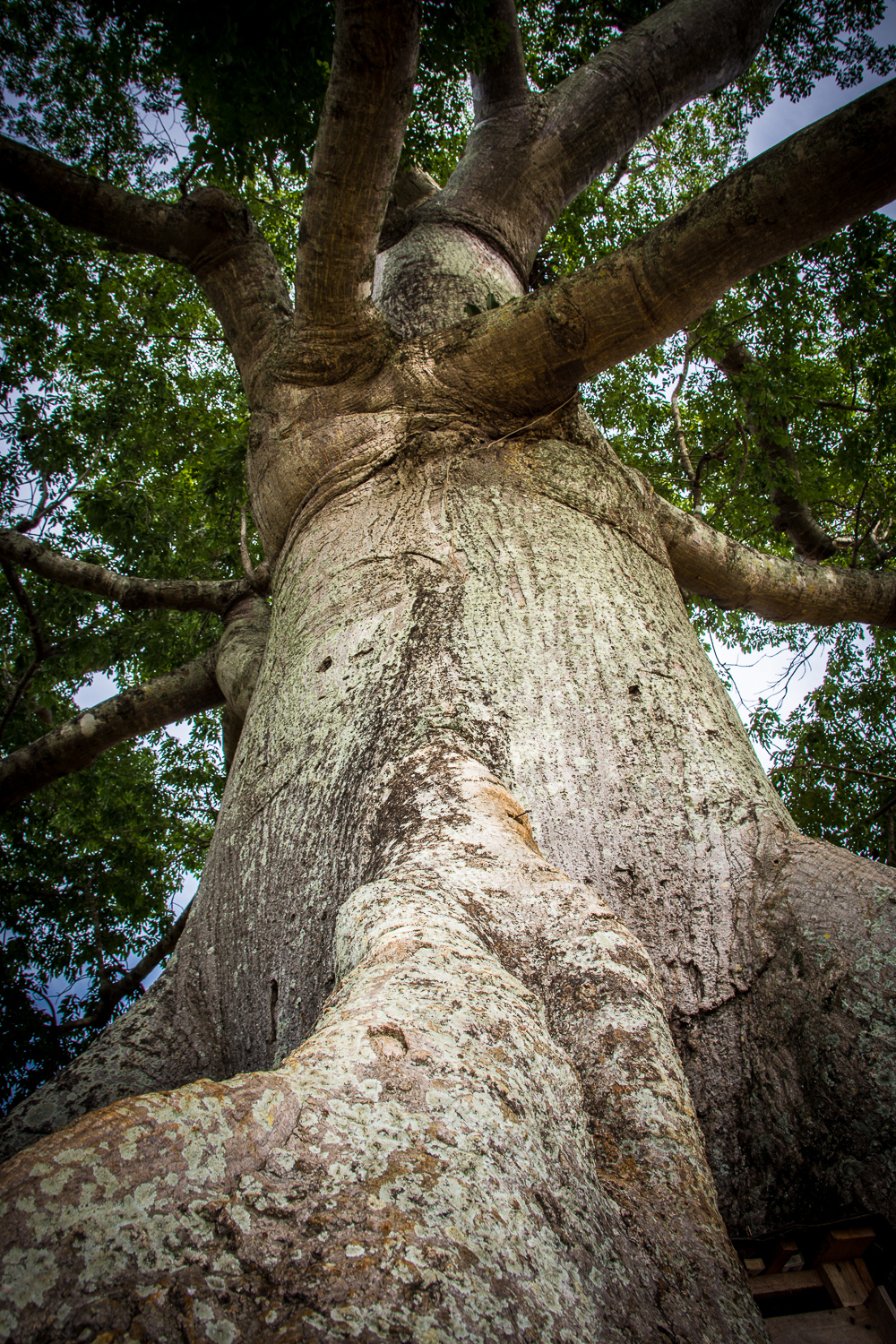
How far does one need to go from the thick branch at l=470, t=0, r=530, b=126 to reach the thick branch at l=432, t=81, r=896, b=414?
2696mm

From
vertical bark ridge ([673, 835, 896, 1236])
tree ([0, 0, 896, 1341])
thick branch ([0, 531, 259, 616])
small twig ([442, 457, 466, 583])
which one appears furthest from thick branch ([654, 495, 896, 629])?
thick branch ([0, 531, 259, 616])

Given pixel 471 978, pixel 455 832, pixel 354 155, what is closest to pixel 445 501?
pixel 354 155

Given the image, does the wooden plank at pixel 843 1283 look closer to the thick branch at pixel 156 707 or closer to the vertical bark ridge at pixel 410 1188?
the vertical bark ridge at pixel 410 1188

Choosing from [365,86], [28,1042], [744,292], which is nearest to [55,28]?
[365,86]

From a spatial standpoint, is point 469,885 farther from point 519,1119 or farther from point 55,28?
point 55,28

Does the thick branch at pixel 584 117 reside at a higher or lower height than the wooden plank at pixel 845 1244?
higher

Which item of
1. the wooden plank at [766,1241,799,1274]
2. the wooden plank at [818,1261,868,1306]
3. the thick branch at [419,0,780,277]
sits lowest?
the wooden plank at [818,1261,868,1306]

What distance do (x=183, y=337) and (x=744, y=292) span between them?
182 inches

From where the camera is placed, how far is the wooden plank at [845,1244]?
1.09 m

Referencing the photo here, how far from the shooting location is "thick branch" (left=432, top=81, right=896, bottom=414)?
204 cm

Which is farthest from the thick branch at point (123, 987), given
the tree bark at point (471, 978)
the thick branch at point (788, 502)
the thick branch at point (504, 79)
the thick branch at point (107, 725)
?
the thick branch at point (504, 79)

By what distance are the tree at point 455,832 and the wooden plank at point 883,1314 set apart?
0.37ft

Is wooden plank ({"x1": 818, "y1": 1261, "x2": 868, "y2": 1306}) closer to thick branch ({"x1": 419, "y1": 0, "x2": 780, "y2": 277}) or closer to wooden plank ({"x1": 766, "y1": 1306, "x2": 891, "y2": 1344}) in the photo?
wooden plank ({"x1": 766, "y1": 1306, "x2": 891, "y2": 1344})

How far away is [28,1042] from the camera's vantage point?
3.38 meters
